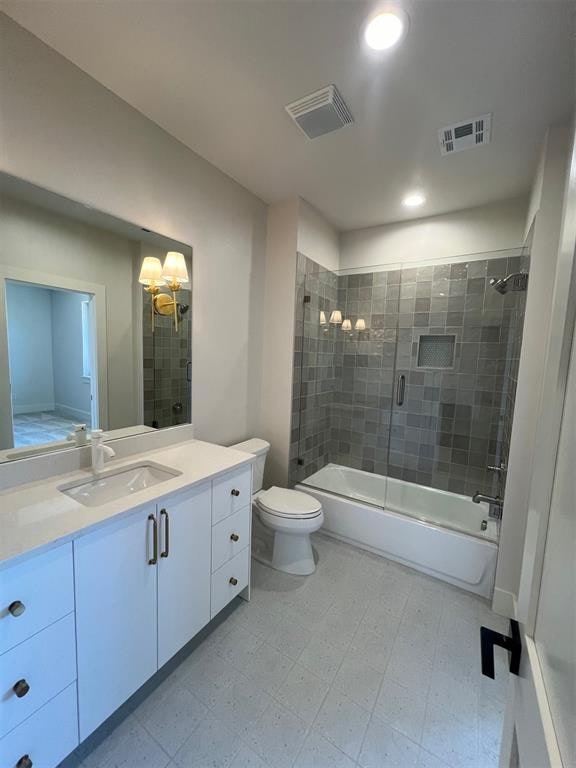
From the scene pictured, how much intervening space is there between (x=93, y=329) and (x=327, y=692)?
1.97 meters

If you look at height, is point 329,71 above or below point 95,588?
above

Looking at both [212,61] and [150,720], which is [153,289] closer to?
[212,61]

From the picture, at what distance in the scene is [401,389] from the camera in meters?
3.01

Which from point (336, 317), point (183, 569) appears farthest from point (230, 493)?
point (336, 317)

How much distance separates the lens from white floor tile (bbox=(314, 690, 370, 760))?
1.20 m

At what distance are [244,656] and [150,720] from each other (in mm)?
433

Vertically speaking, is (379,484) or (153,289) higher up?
(153,289)

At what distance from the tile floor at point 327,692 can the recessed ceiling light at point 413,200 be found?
108 inches

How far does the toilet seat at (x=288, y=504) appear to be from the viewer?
2.03 m

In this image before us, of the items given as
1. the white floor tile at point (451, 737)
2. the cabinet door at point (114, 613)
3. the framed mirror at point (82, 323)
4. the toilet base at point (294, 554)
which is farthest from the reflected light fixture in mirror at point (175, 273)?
the white floor tile at point (451, 737)

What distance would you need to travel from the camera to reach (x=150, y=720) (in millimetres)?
1248

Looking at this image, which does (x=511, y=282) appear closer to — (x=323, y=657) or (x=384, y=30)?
(x=384, y=30)

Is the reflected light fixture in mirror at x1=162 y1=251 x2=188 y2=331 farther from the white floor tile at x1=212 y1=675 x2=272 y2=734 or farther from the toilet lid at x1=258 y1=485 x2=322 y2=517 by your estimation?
the white floor tile at x1=212 y1=675 x2=272 y2=734

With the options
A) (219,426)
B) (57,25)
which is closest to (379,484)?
(219,426)
